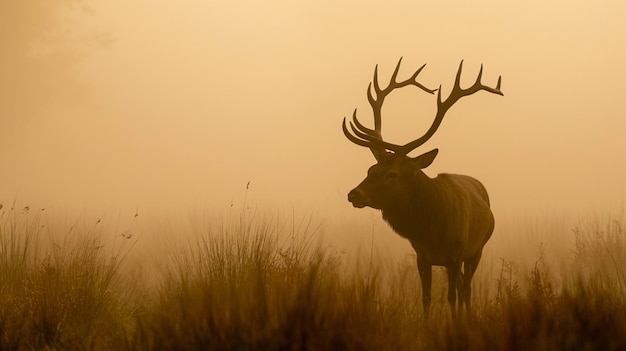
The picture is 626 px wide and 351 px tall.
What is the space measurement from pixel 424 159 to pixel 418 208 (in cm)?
38

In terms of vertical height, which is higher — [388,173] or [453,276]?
[388,173]

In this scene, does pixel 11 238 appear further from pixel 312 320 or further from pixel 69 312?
pixel 312 320

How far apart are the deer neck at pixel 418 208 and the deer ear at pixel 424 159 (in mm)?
123

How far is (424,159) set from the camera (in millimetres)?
5379

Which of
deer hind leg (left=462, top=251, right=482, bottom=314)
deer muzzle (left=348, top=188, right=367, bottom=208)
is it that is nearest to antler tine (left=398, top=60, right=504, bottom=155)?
deer muzzle (left=348, top=188, right=367, bottom=208)

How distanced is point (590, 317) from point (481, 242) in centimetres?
203

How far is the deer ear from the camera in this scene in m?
5.35

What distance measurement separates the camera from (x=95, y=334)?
4.41m

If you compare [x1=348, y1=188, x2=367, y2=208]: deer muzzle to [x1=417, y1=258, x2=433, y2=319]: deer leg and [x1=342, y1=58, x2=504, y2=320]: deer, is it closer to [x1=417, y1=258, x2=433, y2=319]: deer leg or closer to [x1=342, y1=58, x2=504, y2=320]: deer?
[x1=342, y1=58, x2=504, y2=320]: deer

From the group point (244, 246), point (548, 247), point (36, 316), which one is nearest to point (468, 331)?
point (244, 246)

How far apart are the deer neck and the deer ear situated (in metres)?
0.12

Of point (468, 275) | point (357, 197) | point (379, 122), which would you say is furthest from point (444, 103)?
point (468, 275)

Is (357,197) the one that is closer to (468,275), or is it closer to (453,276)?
(453,276)

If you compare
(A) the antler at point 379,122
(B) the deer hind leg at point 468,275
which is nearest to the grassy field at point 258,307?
(B) the deer hind leg at point 468,275
